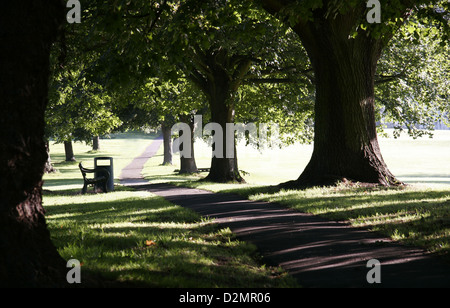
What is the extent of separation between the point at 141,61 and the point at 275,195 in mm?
6345

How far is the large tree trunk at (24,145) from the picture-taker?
3957 millimetres

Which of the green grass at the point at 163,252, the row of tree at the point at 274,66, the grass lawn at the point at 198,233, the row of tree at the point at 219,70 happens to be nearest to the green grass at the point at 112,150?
the row of tree at the point at 274,66

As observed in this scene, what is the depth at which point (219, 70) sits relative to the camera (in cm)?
2188

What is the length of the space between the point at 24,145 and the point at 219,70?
1823 centimetres

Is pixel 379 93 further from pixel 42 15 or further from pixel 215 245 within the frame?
pixel 42 15

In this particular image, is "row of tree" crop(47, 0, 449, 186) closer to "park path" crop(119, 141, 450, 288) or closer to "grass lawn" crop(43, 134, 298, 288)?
"grass lawn" crop(43, 134, 298, 288)

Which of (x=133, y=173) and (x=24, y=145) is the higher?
(x=24, y=145)

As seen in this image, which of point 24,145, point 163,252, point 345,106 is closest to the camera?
point 24,145

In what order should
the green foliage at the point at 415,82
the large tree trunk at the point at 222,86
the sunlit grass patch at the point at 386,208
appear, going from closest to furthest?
the sunlit grass patch at the point at 386,208 → the large tree trunk at the point at 222,86 → the green foliage at the point at 415,82

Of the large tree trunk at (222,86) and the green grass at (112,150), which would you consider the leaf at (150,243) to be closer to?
the large tree trunk at (222,86)

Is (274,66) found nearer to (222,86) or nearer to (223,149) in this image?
(222,86)

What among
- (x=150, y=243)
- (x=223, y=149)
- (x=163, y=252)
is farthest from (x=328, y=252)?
(x=223, y=149)

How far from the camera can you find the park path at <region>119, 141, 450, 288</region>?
507 cm
